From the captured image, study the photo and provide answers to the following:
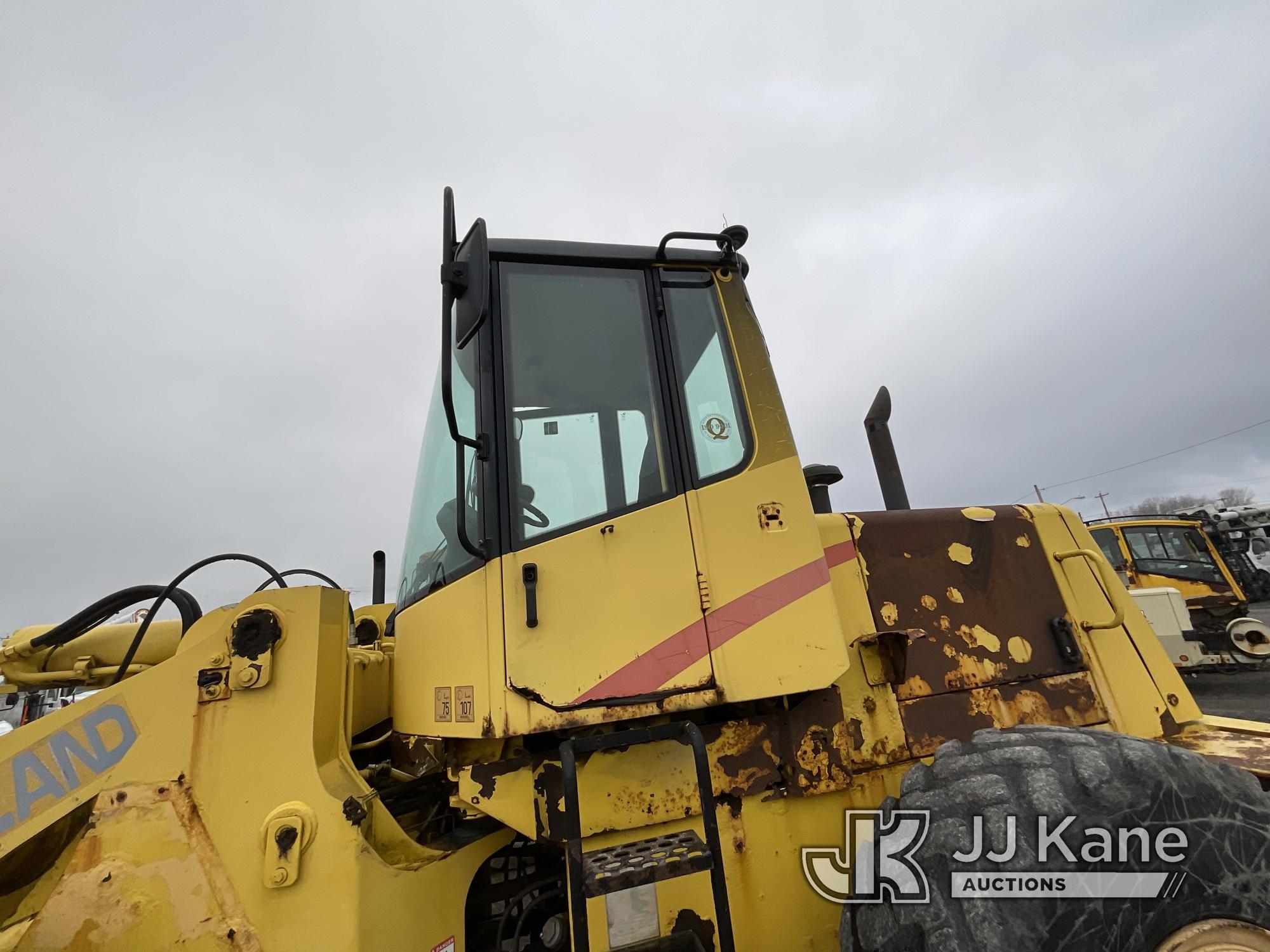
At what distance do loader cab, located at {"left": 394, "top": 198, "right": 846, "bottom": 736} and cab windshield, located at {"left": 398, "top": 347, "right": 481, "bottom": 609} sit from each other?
13 millimetres

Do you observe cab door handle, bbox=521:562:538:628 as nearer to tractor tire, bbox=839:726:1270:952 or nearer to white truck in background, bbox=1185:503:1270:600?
tractor tire, bbox=839:726:1270:952

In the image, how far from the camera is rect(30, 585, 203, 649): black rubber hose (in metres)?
2.21

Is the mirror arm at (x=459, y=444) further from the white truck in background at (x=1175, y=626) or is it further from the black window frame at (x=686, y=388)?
the white truck in background at (x=1175, y=626)

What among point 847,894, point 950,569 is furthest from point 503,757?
point 950,569

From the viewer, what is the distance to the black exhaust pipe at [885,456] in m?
2.66

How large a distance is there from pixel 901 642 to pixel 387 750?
2.37 metres

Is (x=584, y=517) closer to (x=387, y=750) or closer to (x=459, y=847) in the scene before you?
(x=459, y=847)

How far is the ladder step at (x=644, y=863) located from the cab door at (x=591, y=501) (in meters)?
0.39

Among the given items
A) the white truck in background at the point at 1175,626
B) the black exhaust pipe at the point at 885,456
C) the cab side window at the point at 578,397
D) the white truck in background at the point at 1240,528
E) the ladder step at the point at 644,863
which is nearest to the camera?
the ladder step at the point at 644,863

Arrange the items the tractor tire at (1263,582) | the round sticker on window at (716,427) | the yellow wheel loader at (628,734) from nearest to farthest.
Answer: the yellow wheel loader at (628,734) → the round sticker on window at (716,427) → the tractor tire at (1263,582)

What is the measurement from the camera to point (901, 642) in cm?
198

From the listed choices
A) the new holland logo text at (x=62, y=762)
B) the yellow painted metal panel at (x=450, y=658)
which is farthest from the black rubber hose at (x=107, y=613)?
the yellow painted metal panel at (x=450, y=658)

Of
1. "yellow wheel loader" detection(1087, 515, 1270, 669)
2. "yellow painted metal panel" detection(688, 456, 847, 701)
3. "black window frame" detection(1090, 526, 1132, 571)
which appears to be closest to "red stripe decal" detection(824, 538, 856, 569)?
"yellow painted metal panel" detection(688, 456, 847, 701)

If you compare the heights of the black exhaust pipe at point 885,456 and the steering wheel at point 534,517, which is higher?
the black exhaust pipe at point 885,456
